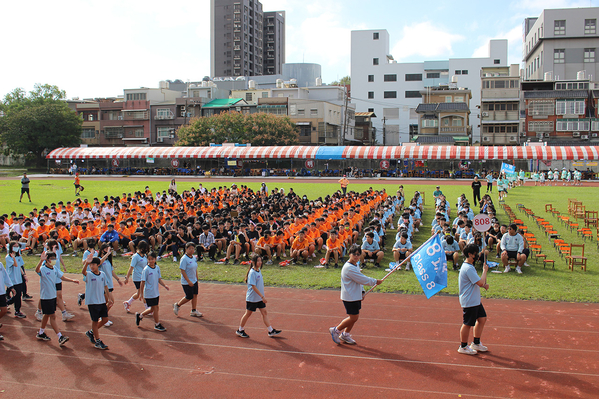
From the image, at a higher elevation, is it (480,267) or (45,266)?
(45,266)

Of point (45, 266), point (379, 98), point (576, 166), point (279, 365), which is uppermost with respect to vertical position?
point (379, 98)

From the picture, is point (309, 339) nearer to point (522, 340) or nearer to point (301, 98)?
point (522, 340)

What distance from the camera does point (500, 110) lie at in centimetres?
6825

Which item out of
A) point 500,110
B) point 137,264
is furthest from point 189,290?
point 500,110

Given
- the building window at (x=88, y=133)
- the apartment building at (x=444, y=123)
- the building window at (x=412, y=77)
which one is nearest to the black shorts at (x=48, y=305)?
the apartment building at (x=444, y=123)

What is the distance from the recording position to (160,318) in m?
9.75

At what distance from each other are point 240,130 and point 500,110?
3833 cm

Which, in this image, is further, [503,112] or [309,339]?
[503,112]

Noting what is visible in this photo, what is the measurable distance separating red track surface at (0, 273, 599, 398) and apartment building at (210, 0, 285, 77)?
124640 mm

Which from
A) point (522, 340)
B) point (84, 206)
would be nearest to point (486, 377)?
point (522, 340)

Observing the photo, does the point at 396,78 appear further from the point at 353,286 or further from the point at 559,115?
the point at 353,286

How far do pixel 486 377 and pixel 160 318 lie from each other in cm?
638

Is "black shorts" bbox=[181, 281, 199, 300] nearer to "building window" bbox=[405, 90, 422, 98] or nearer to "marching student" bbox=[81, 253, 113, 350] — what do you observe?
"marching student" bbox=[81, 253, 113, 350]

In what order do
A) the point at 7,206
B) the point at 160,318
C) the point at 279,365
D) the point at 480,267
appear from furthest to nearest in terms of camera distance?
the point at 7,206 < the point at 480,267 < the point at 160,318 < the point at 279,365
